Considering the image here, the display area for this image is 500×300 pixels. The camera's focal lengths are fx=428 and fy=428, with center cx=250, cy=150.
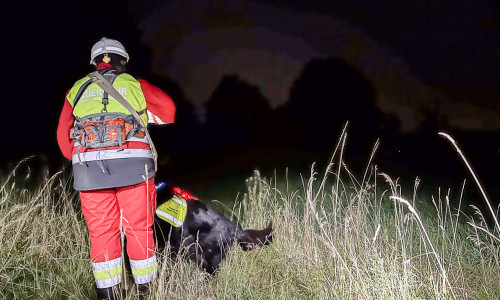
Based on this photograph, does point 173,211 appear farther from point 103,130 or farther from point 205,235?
point 103,130

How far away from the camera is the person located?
3.03 meters

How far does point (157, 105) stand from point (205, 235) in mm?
1132

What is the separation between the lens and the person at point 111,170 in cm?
303

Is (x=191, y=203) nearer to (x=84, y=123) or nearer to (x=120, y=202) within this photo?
(x=120, y=202)

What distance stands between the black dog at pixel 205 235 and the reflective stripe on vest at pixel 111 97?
875mm

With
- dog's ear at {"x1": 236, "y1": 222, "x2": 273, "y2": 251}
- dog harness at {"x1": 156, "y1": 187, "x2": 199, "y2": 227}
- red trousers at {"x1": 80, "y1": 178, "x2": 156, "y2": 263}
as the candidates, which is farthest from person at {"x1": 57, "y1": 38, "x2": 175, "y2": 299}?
dog's ear at {"x1": 236, "y1": 222, "x2": 273, "y2": 251}

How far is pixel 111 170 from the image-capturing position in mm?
3029

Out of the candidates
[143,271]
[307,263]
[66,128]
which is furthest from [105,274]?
[307,263]

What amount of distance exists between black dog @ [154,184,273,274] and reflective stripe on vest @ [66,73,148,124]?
34.5 inches

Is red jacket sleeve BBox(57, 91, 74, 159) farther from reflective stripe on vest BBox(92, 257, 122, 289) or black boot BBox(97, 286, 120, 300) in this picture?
black boot BBox(97, 286, 120, 300)

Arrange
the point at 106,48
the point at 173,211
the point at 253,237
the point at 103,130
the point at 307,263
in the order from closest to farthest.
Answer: the point at 307,263, the point at 103,130, the point at 106,48, the point at 173,211, the point at 253,237

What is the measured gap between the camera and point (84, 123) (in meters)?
3.05

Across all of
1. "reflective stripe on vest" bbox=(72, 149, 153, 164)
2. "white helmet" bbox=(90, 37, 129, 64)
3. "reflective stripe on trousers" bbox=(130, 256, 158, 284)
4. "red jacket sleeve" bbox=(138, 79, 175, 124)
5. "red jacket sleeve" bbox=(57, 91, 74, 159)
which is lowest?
"reflective stripe on trousers" bbox=(130, 256, 158, 284)

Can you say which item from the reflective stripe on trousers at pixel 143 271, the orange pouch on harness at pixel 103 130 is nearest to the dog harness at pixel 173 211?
the reflective stripe on trousers at pixel 143 271
